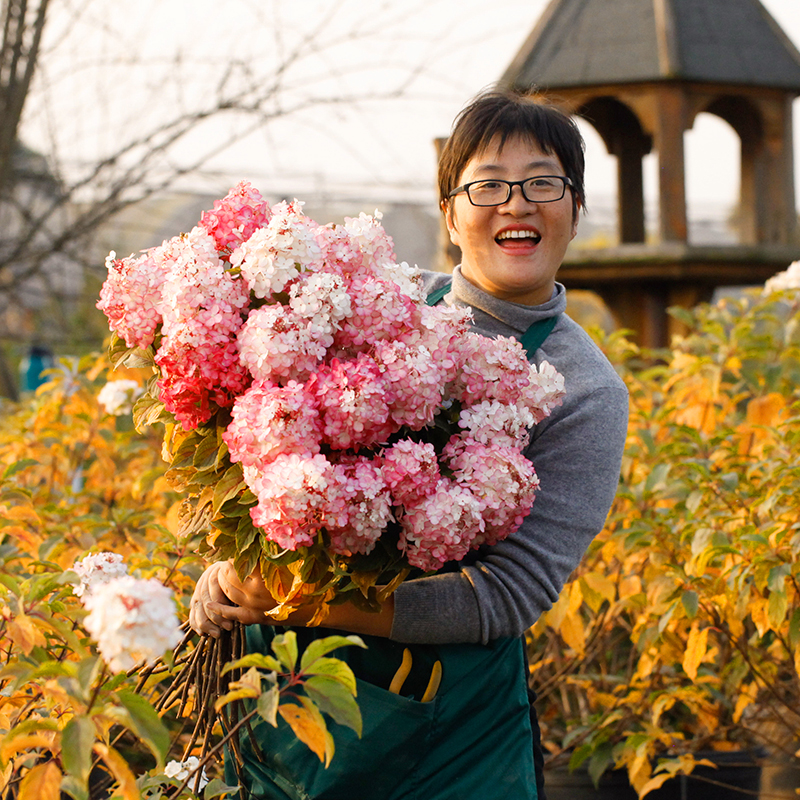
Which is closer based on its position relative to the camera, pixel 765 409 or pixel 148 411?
pixel 148 411

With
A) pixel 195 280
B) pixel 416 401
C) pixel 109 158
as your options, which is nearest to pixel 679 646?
pixel 416 401

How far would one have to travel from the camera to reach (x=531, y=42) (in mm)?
4270

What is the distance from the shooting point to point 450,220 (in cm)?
169

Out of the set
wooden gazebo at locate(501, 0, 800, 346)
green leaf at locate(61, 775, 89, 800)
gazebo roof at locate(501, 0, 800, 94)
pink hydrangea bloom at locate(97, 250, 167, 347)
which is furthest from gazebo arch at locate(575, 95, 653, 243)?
green leaf at locate(61, 775, 89, 800)

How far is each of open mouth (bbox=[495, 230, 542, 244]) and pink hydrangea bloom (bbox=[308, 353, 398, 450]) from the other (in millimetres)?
567

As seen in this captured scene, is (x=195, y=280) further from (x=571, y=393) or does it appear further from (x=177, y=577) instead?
(x=177, y=577)

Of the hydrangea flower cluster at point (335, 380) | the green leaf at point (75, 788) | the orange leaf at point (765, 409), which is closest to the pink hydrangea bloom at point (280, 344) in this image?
the hydrangea flower cluster at point (335, 380)

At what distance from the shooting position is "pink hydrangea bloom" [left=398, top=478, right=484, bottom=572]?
3.56 feet

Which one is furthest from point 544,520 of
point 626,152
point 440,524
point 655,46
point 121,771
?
point 626,152

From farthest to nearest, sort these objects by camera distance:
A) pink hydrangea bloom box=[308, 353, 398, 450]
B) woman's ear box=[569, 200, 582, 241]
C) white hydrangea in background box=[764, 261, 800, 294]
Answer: white hydrangea in background box=[764, 261, 800, 294], woman's ear box=[569, 200, 582, 241], pink hydrangea bloom box=[308, 353, 398, 450]

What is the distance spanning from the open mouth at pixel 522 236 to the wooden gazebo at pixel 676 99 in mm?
2608

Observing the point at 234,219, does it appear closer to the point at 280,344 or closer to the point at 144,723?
the point at 280,344

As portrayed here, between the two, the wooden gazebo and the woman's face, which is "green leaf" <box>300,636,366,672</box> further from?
the wooden gazebo

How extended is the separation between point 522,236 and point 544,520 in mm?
463
